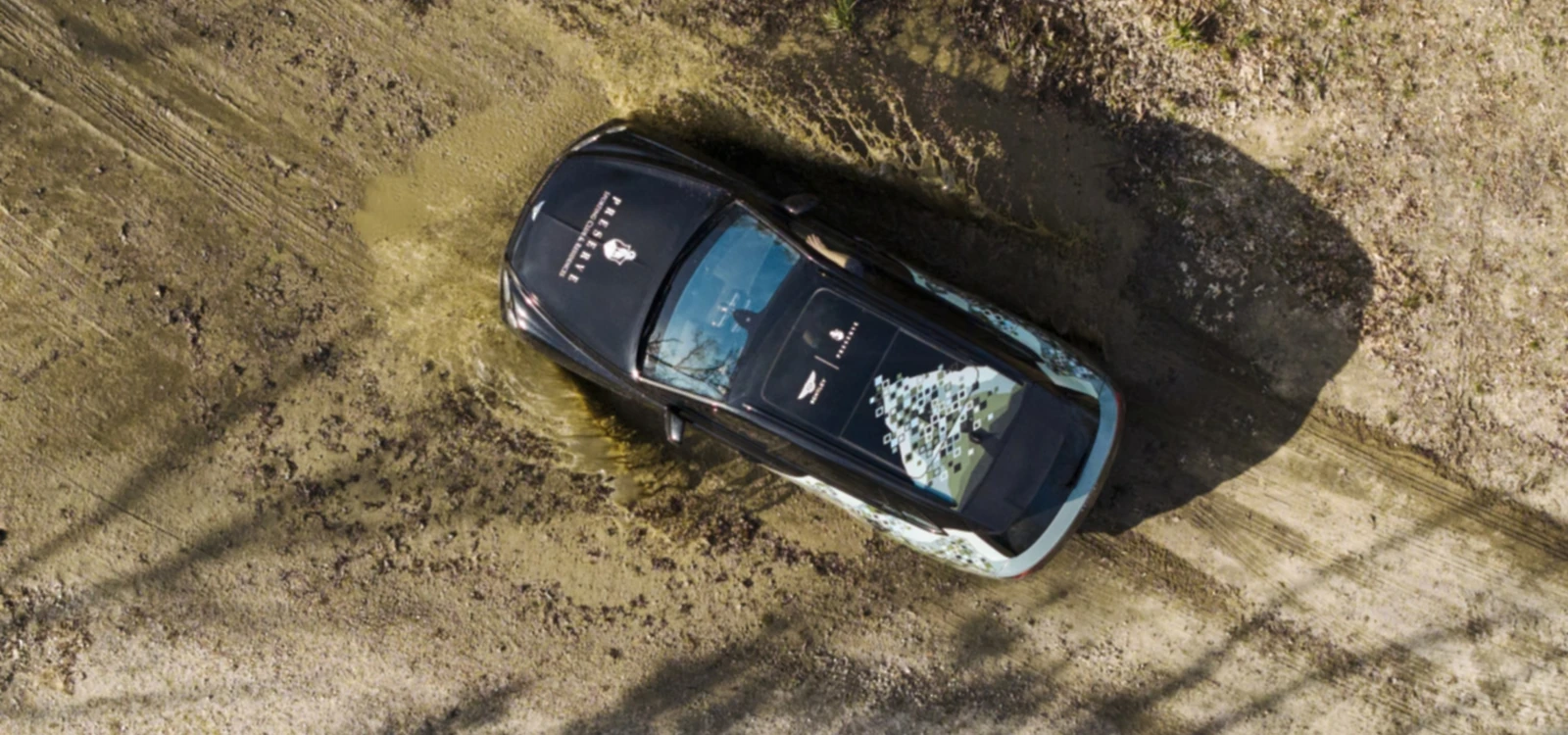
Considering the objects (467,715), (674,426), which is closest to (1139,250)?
(674,426)

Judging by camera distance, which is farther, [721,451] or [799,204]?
[721,451]

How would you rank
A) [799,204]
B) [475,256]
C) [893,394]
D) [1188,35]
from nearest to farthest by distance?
1. [893,394]
2. [799,204]
3. [1188,35]
4. [475,256]

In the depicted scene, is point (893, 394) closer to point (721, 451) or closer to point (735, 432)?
point (735, 432)

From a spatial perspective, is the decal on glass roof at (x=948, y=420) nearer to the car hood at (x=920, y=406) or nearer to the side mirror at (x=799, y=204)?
the car hood at (x=920, y=406)

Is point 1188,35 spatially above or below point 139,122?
above

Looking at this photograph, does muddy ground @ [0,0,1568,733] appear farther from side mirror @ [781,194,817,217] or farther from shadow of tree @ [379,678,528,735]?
side mirror @ [781,194,817,217]

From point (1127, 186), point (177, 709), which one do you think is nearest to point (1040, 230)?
point (1127, 186)
